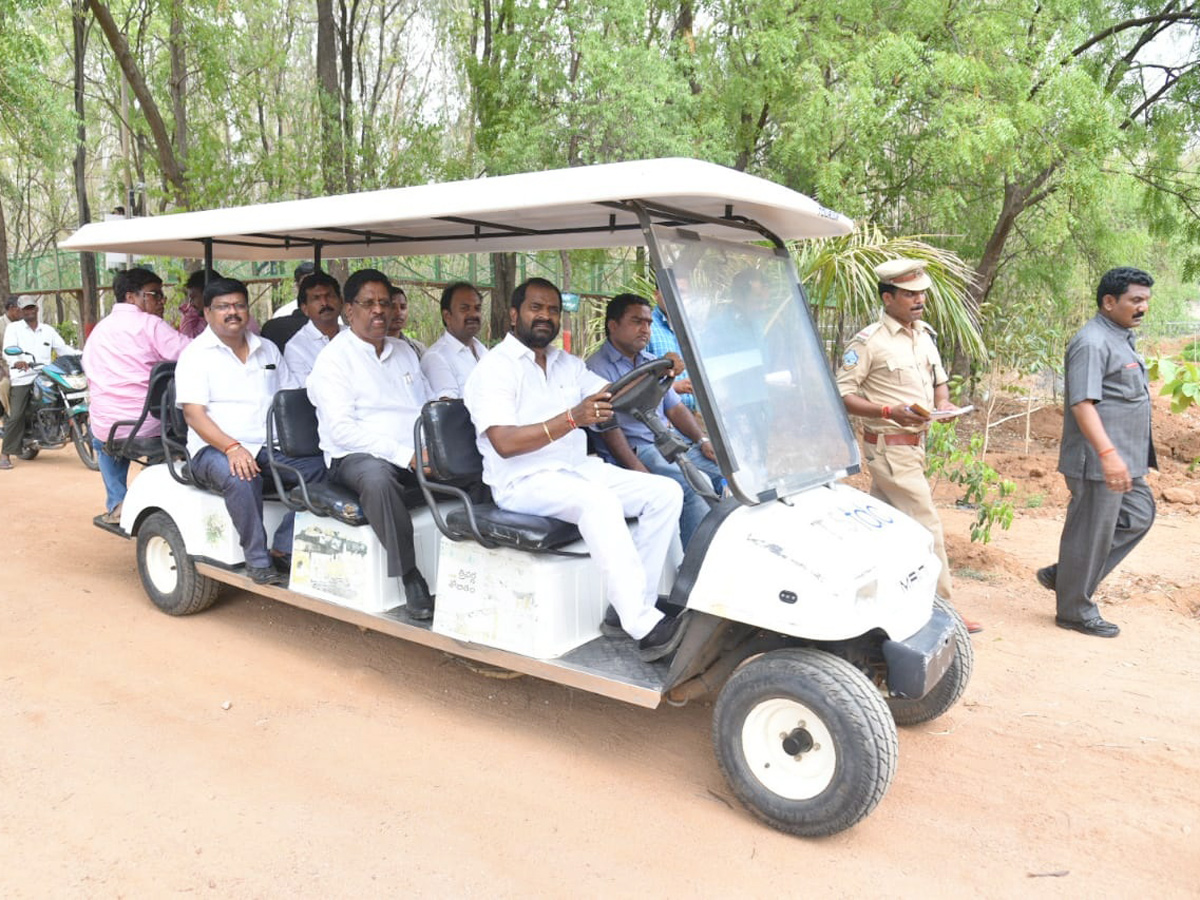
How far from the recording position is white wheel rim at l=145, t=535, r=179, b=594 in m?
5.04

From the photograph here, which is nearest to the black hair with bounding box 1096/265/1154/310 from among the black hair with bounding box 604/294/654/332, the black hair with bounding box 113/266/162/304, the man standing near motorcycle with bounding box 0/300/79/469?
the black hair with bounding box 604/294/654/332

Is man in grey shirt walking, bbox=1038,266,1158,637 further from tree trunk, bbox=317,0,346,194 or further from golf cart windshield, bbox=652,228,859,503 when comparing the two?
tree trunk, bbox=317,0,346,194

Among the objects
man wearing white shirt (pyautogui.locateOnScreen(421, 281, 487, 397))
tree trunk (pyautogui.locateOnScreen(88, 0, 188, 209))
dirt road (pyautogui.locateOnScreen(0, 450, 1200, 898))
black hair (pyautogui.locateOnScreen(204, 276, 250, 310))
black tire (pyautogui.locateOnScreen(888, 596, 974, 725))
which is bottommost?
dirt road (pyautogui.locateOnScreen(0, 450, 1200, 898))

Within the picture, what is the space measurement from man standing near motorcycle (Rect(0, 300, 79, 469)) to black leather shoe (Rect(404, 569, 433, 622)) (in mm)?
7023

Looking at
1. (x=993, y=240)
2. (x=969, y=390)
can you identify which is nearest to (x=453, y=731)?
(x=969, y=390)

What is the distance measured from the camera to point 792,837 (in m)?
3.02

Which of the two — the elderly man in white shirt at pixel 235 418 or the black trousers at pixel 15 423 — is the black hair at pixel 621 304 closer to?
the elderly man in white shirt at pixel 235 418

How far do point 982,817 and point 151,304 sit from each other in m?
5.38

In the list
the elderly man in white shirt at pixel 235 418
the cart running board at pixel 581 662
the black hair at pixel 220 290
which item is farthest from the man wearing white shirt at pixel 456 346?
the cart running board at pixel 581 662

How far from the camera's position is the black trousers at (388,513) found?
395cm

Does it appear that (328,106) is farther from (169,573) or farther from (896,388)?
(896,388)

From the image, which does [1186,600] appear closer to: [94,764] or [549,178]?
[549,178]

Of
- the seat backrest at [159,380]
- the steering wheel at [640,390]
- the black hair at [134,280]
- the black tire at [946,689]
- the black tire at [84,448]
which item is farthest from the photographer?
the black tire at [84,448]

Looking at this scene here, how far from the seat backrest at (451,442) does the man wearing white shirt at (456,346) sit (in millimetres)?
1080
